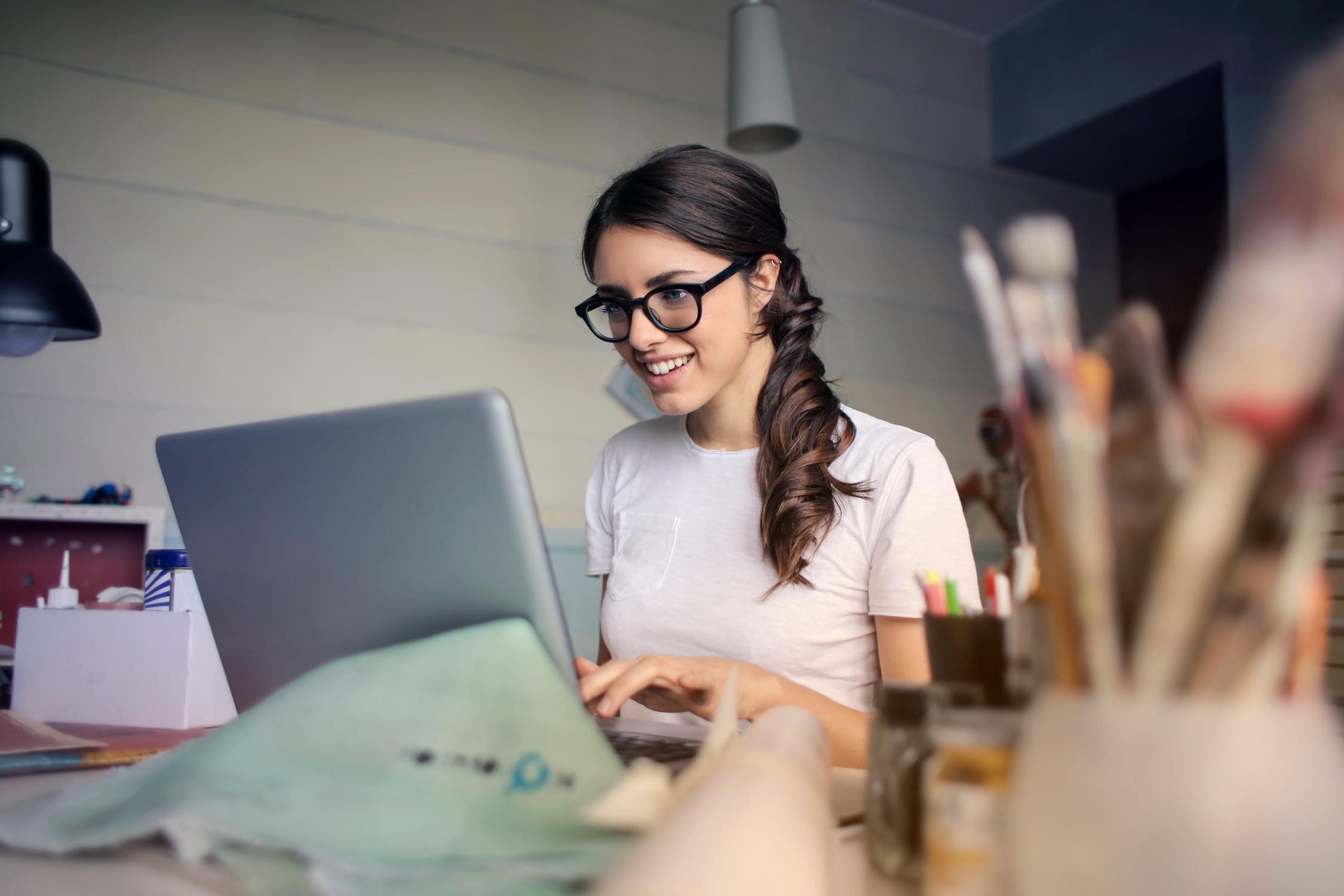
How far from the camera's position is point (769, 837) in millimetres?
356

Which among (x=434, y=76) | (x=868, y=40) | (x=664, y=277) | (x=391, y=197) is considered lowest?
(x=664, y=277)

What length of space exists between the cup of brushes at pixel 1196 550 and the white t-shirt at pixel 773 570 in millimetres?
792

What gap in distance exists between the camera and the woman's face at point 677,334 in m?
1.30

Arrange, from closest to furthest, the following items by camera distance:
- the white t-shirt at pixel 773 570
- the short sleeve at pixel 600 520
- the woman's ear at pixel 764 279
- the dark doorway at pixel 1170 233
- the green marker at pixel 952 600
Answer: the green marker at pixel 952 600 → the white t-shirt at pixel 773 570 → the woman's ear at pixel 764 279 → the short sleeve at pixel 600 520 → the dark doorway at pixel 1170 233

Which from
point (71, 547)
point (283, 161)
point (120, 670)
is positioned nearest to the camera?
point (120, 670)

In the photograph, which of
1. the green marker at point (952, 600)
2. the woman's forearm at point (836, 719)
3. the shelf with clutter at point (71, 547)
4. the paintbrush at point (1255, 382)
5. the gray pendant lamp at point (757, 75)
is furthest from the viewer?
the gray pendant lamp at point (757, 75)

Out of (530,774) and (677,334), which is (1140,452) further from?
(677,334)

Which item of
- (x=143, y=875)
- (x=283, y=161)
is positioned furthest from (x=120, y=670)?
(x=283, y=161)

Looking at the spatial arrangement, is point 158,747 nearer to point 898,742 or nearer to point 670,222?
point 898,742

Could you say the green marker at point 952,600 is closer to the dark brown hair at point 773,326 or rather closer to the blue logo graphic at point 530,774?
the blue logo graphic at point 530,774

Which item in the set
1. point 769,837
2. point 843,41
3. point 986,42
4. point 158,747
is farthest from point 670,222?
point 986,42

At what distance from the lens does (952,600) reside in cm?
56

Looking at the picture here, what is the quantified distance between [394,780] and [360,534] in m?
0.22

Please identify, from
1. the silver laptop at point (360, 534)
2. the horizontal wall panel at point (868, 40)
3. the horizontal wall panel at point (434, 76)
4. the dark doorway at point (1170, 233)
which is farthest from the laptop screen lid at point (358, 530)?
the dark doorway at point (1170, 233)
